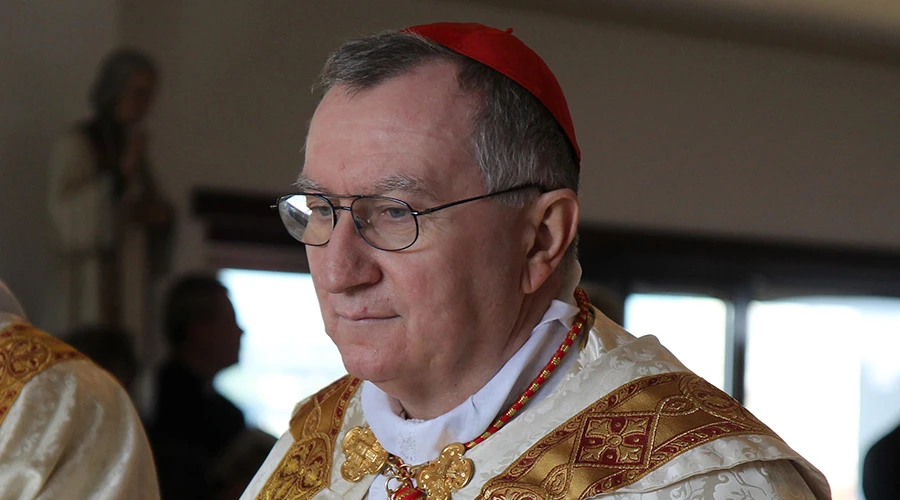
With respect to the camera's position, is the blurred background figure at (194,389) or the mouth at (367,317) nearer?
the mouth at (367,317)

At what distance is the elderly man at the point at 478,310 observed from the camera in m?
1.79

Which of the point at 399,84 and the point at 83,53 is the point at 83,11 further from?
the point at 399,84

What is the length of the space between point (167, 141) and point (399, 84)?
508cm

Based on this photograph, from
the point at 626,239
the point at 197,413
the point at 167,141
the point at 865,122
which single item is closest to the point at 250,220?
the point at 167,141

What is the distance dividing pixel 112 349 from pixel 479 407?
16.3ft

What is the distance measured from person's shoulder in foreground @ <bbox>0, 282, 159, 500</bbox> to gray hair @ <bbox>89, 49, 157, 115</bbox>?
376 cm

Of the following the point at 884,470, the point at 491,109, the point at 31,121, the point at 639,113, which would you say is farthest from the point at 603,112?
the point at 491,109

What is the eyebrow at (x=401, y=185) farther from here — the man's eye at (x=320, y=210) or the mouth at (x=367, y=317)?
the mouth at (x=367, y=317)

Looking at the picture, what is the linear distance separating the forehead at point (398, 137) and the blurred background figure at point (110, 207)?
486cm

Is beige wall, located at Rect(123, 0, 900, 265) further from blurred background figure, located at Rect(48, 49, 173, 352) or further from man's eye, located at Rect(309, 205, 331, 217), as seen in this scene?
man's eye, located at Rect(309, 205, 331, 217)

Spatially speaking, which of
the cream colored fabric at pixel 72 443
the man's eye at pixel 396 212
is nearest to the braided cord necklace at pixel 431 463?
the man's eye at pixel 396 212

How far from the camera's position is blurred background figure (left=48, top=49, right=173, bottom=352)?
6.37 meters

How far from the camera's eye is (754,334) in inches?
327

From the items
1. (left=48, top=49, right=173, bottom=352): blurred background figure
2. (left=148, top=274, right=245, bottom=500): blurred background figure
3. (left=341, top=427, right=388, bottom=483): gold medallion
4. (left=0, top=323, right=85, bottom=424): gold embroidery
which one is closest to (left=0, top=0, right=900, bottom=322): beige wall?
(left=48, top=49, right=173, bottom=352): blurred background figure
